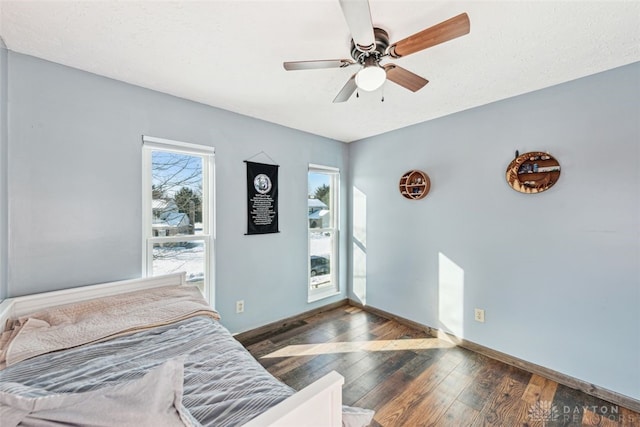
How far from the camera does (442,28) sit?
1.21 metres

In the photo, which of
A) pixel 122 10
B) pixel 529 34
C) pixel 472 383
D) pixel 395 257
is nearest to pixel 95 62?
pixel 122 10

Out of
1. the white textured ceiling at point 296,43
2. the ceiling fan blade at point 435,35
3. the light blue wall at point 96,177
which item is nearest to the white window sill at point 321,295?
the light blue wall at point 96,177

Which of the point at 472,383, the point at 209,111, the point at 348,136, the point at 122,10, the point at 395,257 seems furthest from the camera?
the point at 348,136

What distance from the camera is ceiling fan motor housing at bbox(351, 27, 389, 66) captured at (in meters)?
1.49

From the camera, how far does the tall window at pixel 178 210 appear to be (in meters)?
2.27

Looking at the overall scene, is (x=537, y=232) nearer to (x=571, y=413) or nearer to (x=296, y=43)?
(x=571, y=413)

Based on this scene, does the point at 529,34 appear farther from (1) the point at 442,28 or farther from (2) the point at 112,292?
(2) the point at 112,292

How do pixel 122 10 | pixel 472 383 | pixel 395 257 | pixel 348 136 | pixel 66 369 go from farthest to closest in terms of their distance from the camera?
pixel 348 136 < pixel 395 257 < pixel 472 383 < pixel 122 10 < pixel 66 369

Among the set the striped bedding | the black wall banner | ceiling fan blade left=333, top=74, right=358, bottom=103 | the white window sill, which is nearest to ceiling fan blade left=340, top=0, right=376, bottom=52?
ceiling fan blade left=333, top=74, right=358, bottom=103

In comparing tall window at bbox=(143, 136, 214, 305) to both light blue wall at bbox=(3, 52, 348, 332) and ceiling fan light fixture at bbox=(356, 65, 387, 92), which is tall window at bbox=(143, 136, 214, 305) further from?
ceiling fan light fixture at bbox=(356, 65, 387, 92)

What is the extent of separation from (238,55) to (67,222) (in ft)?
5.62

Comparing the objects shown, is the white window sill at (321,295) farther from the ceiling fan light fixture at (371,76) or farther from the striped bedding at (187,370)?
the ceiling fan light fixture at (371,76)

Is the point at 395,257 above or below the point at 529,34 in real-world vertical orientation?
below

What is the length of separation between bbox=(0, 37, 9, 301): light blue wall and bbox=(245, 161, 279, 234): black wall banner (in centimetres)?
167
